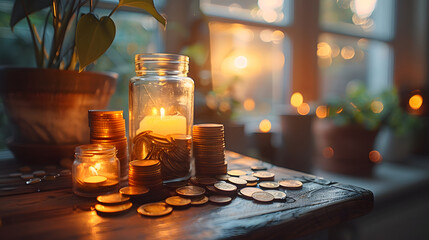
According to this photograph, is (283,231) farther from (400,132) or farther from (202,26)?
(400,132)

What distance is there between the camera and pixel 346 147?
5.95 feet

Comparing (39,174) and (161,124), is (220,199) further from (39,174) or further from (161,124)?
(39,174)

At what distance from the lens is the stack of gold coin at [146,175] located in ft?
1.82

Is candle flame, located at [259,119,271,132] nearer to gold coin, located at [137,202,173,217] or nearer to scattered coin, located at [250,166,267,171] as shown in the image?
scattered coin, located at [250,166,267,171]

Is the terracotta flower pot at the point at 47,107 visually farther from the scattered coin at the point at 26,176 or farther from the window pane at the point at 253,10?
the window pane at the point at 253,10

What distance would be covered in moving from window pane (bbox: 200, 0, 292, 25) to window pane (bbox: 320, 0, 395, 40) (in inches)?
12.5

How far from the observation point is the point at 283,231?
0.45 meters

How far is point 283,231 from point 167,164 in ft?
0.94

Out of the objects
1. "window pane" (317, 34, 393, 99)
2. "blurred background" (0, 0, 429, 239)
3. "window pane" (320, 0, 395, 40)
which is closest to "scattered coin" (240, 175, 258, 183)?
"blurred background" (0, 0, 429, 239)

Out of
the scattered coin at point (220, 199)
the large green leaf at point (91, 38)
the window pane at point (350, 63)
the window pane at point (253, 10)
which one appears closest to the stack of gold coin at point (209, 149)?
the scattered coin at point (220, 199)

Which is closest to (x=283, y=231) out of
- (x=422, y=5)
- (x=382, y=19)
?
(x=382, y=19)

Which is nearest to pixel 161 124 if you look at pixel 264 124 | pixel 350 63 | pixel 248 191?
pixel 248 191

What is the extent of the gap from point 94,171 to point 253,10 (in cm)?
170

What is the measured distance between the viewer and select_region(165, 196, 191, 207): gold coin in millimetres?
504
